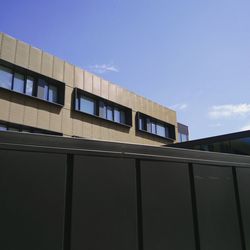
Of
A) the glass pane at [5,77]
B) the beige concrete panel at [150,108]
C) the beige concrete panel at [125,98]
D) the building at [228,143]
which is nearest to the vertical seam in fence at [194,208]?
the building at [228,143]

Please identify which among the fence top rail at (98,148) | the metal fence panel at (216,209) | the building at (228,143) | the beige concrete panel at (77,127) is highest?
the beige concrete panel at (77,127)

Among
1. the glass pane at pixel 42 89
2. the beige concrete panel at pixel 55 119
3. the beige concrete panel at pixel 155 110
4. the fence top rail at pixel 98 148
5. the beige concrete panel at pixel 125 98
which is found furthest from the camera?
the beige concrete panel at pixel 155 110

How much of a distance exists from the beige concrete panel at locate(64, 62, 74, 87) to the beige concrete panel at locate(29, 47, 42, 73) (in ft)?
6.28

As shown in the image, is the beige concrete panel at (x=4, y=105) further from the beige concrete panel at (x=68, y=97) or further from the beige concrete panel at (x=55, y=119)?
the beige concrete panel at (x=68, y=97)

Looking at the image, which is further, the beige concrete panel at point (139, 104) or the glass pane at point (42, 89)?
the beige concrete panel at point (139, 104)

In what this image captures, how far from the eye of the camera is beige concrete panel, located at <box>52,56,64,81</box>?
18266 millimetres

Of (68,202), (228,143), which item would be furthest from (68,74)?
(68,202)

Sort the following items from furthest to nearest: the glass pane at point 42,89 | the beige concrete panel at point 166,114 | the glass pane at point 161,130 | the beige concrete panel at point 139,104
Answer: the beige concrete panel at point 166,114
the glass pane at point 161,130
the beige concrete panel at point 139,104
the glass pane at point 42,89

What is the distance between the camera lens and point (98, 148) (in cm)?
296

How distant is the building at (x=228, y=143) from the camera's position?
14875 millimetres

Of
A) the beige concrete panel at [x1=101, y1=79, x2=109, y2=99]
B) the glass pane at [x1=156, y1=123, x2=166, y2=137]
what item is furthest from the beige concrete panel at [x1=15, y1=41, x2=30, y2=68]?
the glass pane at [x1=156, y1=123, x2=166, y2=137]

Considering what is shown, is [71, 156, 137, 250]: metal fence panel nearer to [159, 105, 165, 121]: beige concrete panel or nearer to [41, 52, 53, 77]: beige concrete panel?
[41, 52, 53, 77]: beige concrete panel

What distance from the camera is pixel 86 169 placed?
2.82m

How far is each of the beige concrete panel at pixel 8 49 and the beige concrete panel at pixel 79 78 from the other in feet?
14.3
